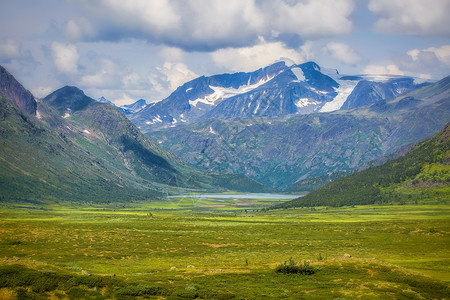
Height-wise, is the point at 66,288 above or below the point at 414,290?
above

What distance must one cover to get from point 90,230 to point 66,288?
285 ft

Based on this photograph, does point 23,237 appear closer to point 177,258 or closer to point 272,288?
point 177,258

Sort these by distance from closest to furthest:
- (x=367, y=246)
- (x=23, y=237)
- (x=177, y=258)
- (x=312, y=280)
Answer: (x=312, y=280) < (x=177, y=258) < (x=23, y=237) < (x=367, y=246)

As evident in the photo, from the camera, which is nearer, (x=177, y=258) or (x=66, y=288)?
(x=66, y=288)

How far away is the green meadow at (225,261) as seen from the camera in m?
52.4

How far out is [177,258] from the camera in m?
94.7

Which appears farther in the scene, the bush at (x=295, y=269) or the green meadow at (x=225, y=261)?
the bush at (x=295, y=269)

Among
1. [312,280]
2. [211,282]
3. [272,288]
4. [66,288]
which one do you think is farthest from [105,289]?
[312,280]

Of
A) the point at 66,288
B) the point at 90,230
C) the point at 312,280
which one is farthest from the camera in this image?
the point at 90,230

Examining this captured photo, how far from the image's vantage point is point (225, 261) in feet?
293

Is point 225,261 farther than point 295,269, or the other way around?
point 225,261

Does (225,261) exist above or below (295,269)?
below

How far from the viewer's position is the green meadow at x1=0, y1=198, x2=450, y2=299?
172 ft

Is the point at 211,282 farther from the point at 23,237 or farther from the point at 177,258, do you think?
the point at 23,237
